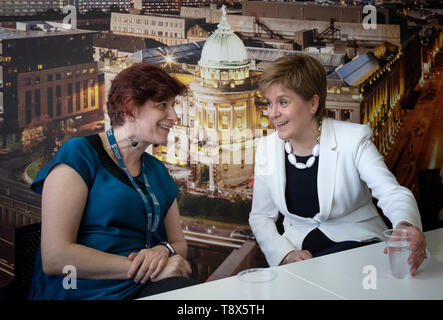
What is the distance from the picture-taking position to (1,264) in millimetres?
3816

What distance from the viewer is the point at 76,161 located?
5.51ft

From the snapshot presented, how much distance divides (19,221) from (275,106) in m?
2.41

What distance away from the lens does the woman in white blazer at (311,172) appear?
210 centimetres

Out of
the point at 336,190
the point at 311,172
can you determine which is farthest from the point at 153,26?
the point at 336,190

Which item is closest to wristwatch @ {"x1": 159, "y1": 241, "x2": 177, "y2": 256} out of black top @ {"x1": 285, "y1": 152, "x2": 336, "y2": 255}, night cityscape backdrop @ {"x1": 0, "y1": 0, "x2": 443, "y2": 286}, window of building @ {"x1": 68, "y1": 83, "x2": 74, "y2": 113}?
black top @ {"x1": 285, "y1": 152, "x2": 336, "y2": 255}

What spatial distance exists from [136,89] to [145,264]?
1.89ft

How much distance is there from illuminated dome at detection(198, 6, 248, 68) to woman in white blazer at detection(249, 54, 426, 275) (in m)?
1.87

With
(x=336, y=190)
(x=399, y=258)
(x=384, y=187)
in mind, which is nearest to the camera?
(x=399, y=258)

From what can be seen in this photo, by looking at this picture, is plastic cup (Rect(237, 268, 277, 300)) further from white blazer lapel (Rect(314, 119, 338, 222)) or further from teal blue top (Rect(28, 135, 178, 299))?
white blazer lapel (Rect(314, 119, 338, 222))

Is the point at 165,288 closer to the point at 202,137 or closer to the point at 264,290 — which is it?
the point at 264,290

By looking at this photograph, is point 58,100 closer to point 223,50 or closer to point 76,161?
point 223,50

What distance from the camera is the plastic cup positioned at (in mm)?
1287

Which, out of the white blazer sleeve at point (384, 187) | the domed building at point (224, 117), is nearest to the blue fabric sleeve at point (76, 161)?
the white blazer sleeve at point (384, 187)

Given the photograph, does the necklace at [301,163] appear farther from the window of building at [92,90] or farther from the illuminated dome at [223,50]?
the window of building at [92,90]
